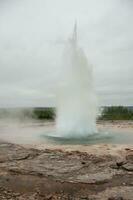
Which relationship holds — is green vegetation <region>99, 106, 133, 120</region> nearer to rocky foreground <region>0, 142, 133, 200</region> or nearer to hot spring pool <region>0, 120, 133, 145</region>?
hot spring pool <region>0, 120, 133, 145</region>

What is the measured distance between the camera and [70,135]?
2356 centimetres

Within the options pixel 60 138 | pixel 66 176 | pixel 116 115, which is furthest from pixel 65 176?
pixel 116 115

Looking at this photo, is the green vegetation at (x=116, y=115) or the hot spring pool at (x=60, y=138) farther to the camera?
the green vegetation at (x=116, y=115)

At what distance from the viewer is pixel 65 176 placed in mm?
10578

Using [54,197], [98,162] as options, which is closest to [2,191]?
[54,197]

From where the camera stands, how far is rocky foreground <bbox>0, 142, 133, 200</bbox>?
899 centimetres

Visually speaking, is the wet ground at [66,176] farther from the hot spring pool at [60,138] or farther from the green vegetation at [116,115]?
the green vegetation at [116,115]

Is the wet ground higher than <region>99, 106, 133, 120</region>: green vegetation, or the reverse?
<region>99, 106, 133, 120</region>: green vegetation

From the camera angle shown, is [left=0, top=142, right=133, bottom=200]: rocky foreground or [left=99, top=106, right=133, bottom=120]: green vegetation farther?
[left=99, top=106, right=133, bottom=120]: green vegetation

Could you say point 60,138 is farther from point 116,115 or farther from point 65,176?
point 116,115

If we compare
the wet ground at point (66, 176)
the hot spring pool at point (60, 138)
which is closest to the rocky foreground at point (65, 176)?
the wet ground at point (66, 176)

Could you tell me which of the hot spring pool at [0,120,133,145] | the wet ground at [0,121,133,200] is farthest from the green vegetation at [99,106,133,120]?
the wet ground at [0,121,133,200]

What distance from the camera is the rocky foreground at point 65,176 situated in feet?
29.5

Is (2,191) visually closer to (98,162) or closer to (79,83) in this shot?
(98,162)
